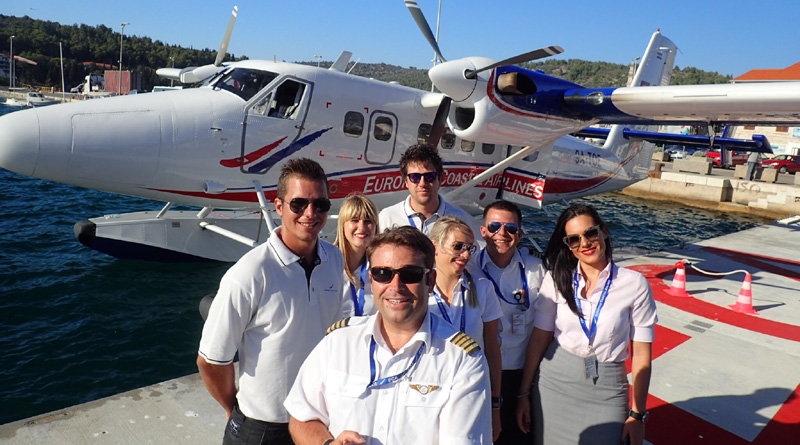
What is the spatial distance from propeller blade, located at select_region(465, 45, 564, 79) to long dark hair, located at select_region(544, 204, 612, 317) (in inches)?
171

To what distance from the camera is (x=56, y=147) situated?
18.5 ft

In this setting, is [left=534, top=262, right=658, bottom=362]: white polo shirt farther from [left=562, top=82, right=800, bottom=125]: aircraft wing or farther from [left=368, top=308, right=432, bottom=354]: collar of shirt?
[left=562, top=82, right=800, bottom=125]: aircraft wing

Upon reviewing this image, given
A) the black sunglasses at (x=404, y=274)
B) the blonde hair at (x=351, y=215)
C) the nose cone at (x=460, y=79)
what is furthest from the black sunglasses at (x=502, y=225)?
the nose cone at (x=460, y=79)

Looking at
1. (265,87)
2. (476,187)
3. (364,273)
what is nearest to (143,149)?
(265,87)

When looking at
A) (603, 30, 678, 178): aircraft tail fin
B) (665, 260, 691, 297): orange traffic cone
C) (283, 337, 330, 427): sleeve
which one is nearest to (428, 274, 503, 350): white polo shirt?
(283, 337, 330, 427): sleeve

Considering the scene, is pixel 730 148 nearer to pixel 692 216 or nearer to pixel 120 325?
pixel 692 216

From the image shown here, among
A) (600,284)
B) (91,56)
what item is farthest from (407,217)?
(91,56)

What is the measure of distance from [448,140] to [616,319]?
6.67 m

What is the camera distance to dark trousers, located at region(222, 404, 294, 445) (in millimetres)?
2205

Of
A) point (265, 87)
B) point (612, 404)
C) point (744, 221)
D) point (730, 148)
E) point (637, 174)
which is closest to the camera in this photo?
point (612, 404)

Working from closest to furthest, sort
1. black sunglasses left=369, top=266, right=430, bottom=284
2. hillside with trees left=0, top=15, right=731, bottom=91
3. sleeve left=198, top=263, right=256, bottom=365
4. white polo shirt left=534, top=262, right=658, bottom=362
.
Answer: black sunglasses left=369, top=266, right=430, bottom=284, sleeve left=198, top=263, right=256, bottom=365, white polo shirt left=534, top=262, right=658, bottom=362, hillside with trees left=0, top=15, right=731, bottom=91

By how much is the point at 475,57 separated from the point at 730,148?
820 cm

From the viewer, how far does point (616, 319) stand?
2555 millimetres

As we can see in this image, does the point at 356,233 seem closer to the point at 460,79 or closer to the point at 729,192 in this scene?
the point at 460,79
